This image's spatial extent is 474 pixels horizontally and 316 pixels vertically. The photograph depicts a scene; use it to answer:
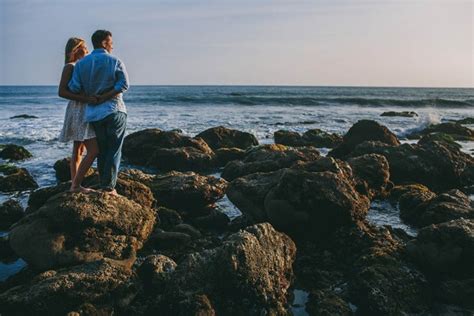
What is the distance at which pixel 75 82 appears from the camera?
584cm

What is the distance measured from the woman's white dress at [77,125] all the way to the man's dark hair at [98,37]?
765 millimetres

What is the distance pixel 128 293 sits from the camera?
16.1 ft

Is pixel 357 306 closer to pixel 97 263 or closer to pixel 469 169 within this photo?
pixel 97 263

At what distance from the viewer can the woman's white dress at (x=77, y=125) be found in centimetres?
604

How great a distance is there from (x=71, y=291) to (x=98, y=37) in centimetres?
300

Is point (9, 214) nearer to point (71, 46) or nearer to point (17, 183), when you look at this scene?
point (17, 183)

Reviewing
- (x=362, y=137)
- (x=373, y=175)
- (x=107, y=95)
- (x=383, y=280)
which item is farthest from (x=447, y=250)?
(x=362, y=137)

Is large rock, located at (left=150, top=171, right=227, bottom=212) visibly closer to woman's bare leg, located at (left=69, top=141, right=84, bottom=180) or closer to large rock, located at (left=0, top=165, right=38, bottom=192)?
woman's bare leg, located at (left=69, top=141, right=84, bottom=180)

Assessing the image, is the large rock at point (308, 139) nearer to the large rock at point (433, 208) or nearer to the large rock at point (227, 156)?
the large rock at point (227, 156)

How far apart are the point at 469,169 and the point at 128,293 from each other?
8.88 metres

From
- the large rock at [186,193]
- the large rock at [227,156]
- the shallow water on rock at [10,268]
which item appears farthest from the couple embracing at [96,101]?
the large rock at [227,156]

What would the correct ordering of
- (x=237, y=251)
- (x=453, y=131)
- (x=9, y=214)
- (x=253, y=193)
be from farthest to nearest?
(x=453, y=131), (x=253, y=193), (x=9, y=214), (x=237, y=251)

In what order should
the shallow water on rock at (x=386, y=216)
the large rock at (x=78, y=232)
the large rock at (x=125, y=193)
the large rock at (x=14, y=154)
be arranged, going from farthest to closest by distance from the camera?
1. the large rock at (x=14, y=154)
2. the shallow water on rock at (x=386, y=216)
3. the large rock at (x=125, y=193)
4. the large rock at (x=78, y=232)

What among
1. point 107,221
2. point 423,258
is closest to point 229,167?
point 107,221
